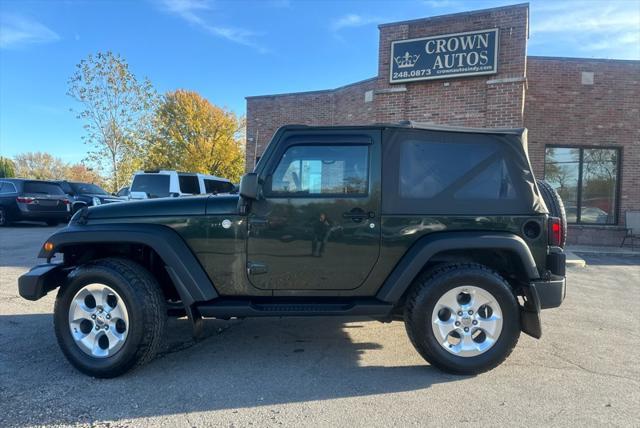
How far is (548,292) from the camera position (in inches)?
142

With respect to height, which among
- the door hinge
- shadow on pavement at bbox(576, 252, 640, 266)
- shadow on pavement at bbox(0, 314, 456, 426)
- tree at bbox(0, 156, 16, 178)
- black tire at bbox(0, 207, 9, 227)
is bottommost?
shadow on pavement at bbox(576, 252, 640, 266)

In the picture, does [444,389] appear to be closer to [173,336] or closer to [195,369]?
[195,369]

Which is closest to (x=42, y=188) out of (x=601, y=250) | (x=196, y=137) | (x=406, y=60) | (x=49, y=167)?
(x=406, y=60)

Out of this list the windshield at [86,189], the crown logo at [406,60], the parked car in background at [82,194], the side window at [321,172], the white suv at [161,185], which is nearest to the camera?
the side window at [321,172]

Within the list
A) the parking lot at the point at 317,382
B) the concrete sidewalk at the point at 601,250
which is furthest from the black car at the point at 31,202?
the concrete sidewalk at the point at 601,250

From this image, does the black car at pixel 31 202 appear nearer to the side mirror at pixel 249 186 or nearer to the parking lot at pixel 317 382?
the parking lot at pixel 317 382

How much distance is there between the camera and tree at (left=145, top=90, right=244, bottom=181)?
114 feet

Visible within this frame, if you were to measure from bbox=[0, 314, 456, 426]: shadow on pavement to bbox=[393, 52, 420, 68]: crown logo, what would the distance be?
856 centimetres

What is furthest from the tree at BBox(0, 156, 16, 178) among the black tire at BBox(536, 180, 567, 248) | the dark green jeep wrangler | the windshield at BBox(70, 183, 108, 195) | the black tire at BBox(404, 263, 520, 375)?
the black tire at BBox(536, 180, 567, 248)

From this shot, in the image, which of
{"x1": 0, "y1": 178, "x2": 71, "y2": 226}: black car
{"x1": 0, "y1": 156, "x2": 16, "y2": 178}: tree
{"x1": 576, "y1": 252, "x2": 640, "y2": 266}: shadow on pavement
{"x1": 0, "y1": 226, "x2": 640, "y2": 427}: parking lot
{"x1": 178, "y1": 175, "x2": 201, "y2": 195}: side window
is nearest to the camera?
{"x1": 0, "y1": 226, "x2": 640, "y2": 427}: parking lot

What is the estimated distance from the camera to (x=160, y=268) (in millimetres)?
3914

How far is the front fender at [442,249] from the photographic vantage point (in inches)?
138

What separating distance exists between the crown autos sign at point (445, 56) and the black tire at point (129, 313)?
9552 mm

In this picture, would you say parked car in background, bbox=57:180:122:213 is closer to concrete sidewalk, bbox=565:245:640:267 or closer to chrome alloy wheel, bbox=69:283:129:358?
chrome alloy wheel, bbox=69:283:129:358
